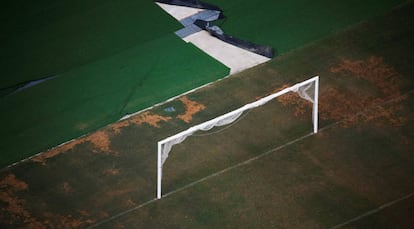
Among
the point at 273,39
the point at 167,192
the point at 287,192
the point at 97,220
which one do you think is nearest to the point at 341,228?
the point at 287,192

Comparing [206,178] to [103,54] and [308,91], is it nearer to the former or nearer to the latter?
[308,91]

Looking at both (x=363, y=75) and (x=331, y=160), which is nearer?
(x=331, y=160)

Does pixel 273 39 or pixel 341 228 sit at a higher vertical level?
pixel 273 39

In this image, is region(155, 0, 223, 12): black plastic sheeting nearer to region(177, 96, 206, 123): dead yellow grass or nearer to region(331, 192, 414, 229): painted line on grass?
region(177, 96, 206, 123): dead yellow grass

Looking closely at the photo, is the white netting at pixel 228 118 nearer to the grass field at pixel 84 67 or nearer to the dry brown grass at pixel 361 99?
the dry brown grass at pixel 361 99

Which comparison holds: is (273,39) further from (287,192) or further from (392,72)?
(287,192)

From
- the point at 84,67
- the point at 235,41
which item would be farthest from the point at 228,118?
the point at 84,67

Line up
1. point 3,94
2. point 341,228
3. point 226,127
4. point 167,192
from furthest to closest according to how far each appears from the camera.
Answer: point 3,94 → point 226,127 → point 167,192 → point 341,228

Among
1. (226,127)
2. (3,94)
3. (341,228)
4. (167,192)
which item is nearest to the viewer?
(341,228)
